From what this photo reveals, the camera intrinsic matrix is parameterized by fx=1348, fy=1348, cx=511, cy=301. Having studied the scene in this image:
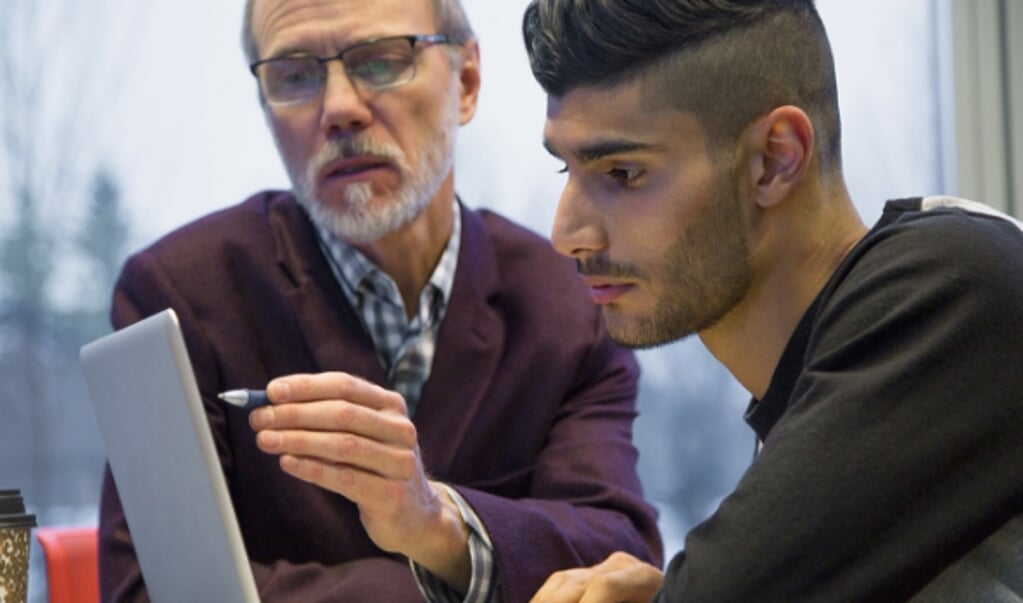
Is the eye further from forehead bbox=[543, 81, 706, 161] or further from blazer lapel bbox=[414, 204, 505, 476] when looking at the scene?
blazer lapel bbox=[414, 204, 505, 476]

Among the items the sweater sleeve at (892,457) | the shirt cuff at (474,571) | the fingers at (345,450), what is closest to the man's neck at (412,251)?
the shirt cuff at (474,571)

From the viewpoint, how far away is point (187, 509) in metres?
1.19

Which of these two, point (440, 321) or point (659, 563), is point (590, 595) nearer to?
point (659, 563)

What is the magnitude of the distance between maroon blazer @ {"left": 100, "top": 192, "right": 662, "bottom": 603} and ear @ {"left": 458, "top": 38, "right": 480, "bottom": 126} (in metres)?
0.22

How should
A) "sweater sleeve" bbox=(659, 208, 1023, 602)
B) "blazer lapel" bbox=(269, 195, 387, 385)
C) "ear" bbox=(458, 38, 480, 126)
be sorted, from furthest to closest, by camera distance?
"ear" bbox=(458, 38, 480, 126) < "blazer lapel" bbox=(269, 195, 387, 385) < "sweater sleeve" bbox=(659, 208, 1023, 602)

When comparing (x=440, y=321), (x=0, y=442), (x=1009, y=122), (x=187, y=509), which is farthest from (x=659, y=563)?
(x=1009, y=122)

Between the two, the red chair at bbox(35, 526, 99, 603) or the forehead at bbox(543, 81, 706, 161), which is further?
the red chair at bbox(35, 526, 99, 603)

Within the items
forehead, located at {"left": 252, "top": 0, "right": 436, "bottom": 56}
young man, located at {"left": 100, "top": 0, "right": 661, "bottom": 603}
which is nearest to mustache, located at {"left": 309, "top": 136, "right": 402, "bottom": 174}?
young man, located at {"left": 100, "top": 0, "right": 661, "bottom": 603}

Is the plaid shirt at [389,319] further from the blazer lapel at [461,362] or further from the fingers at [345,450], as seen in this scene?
the fingers at [345,450]

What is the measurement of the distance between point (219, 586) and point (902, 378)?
0.61 metres

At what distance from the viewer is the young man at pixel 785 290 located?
0.94 metres

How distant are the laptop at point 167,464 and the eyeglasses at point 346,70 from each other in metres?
0.59

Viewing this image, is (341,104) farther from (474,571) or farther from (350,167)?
(474,571)

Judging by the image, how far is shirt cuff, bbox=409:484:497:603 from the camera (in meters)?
1.47
